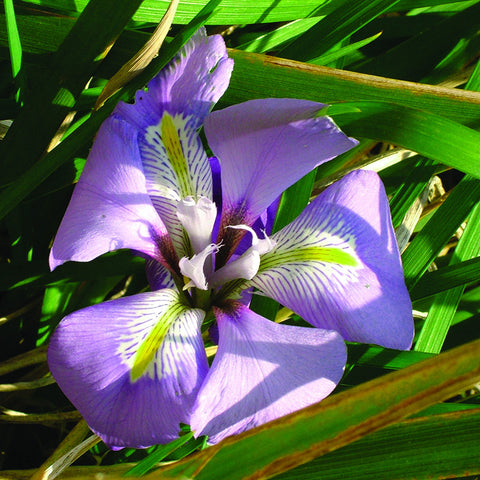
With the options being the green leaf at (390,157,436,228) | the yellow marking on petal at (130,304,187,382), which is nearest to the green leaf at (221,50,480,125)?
the green leaf at (390,157,436,228)

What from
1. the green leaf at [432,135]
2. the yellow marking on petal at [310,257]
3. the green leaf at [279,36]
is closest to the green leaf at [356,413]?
the yellow marking on petal at [310,257]

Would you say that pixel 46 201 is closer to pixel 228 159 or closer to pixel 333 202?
pixel 228 159

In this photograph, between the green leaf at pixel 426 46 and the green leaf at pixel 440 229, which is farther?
the green leaf at pixel 426 46

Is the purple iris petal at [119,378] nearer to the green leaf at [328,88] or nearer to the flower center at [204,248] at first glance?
the flower center at [204,248]

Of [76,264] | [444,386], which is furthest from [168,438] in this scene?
[76,264]

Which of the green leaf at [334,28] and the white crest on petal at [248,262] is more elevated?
the green leaf at [334,28]

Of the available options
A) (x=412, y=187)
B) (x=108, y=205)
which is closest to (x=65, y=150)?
(x=108, y=205)

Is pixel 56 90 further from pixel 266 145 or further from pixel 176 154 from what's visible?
pixel 266 145
